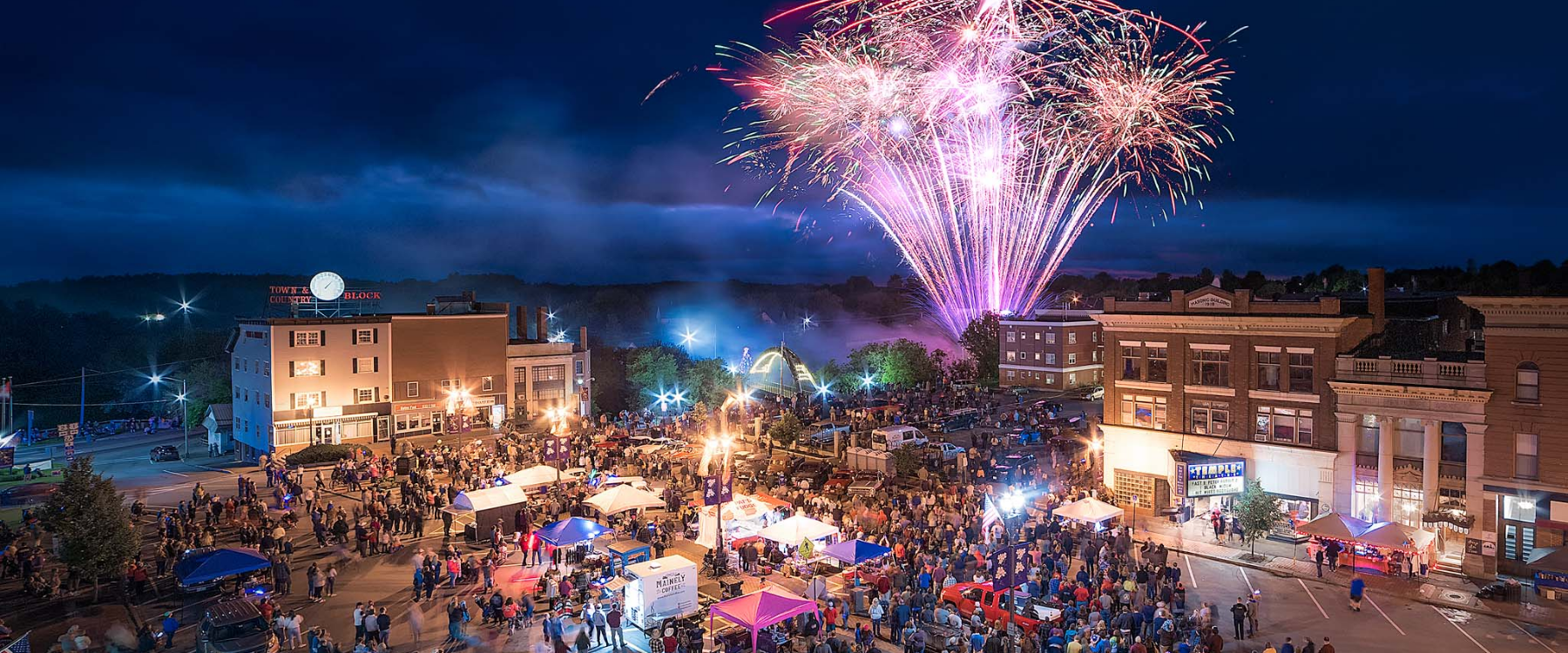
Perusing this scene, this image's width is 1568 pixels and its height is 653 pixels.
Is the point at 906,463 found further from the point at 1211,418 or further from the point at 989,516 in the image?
the point at 1211,418

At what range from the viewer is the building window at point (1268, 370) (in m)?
32.6

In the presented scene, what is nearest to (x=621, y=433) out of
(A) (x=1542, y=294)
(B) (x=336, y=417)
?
(B) (x=336, y=417)

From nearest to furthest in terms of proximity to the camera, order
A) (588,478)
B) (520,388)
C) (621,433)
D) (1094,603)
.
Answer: (1094,603) < (588,478) < (621,433) < (520,388)

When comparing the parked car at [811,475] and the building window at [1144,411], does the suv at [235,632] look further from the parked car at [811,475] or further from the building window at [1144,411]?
the building window at [1144,411]

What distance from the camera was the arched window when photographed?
25.8m

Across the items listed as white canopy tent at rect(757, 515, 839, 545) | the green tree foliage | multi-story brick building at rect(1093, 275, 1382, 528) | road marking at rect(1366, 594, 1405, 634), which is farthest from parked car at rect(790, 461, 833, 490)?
the green tree foliage

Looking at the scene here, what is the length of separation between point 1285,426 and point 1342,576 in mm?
7316

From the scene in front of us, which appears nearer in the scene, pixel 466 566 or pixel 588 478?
pixel 466 566

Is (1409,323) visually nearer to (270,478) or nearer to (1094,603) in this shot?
(1094,603)

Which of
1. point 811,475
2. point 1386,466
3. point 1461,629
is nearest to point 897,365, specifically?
point 811,475

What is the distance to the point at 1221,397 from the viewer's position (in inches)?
1334

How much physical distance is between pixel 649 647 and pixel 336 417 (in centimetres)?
3972

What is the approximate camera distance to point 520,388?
62656 mm

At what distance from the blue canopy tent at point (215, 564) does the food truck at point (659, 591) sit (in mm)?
10331
